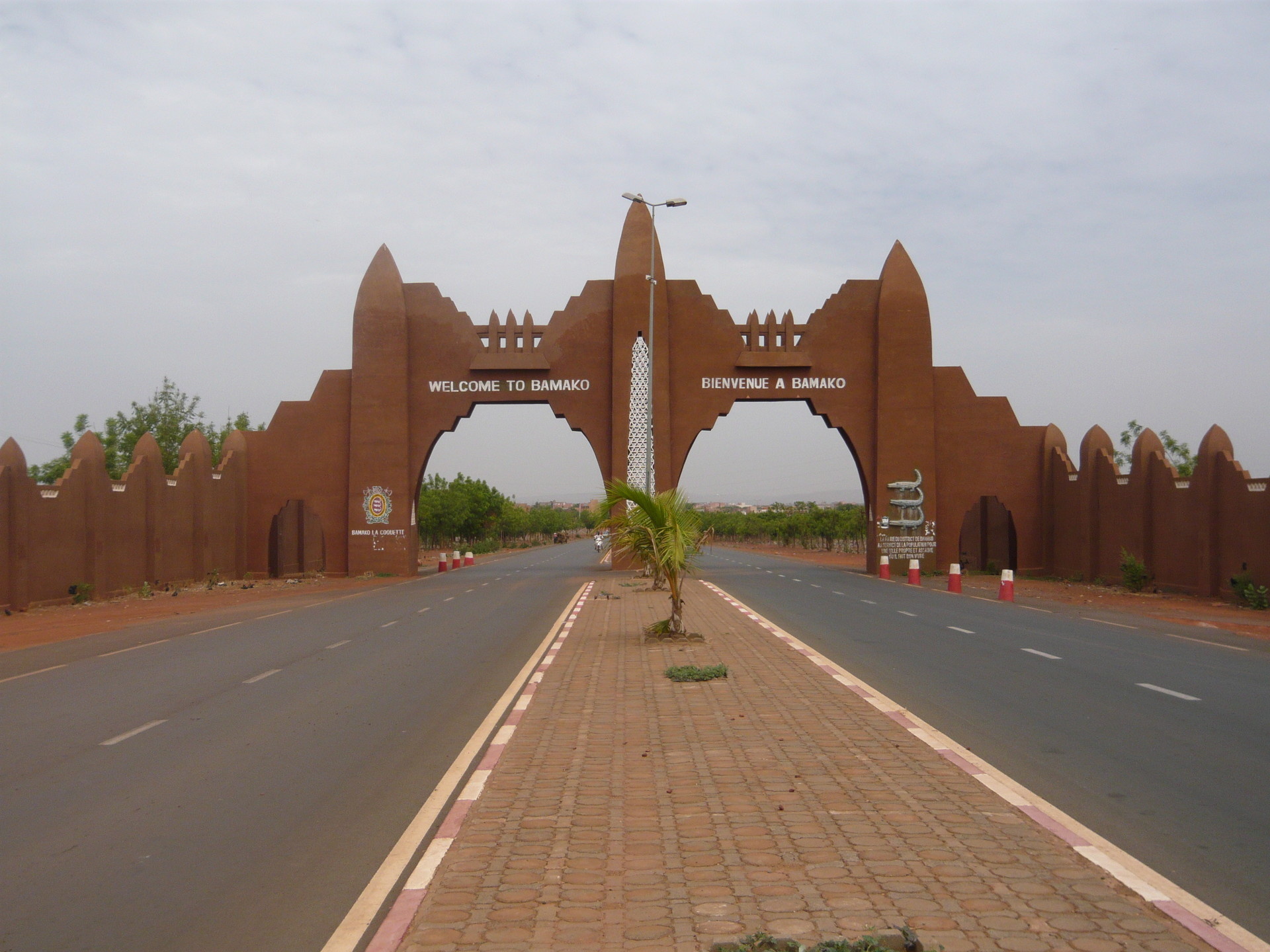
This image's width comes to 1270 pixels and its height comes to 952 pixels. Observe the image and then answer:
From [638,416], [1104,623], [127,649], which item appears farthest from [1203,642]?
[638,416]

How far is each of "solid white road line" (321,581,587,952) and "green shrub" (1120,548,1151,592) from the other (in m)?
25.1

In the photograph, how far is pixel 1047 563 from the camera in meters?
38.2

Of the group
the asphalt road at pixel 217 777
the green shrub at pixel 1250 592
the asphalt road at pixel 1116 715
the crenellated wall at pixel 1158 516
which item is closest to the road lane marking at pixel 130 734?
the asphalt road at pixel 217 777

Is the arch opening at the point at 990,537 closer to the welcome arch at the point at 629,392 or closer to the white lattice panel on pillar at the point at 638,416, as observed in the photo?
the welcome arch at the point at 629,392

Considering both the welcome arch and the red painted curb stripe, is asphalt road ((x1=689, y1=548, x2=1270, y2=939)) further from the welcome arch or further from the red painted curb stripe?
the welcome arch

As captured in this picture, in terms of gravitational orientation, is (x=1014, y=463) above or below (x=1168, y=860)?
above

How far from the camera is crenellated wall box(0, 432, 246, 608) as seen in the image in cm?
2503

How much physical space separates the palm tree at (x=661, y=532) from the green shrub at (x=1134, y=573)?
19607 mm

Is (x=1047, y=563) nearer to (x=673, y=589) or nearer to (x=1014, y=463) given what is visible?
(x=1014, y=463)

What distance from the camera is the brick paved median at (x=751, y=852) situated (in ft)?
14.3

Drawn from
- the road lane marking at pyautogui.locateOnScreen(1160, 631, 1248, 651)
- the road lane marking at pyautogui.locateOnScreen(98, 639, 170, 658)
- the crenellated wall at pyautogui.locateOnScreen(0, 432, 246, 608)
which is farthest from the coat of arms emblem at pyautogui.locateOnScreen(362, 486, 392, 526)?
the road lane marking at pyautogui.locateOnScreen(1160, 631, 1248, 651)

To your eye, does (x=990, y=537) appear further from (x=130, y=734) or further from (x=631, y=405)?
(x=130, y=734)

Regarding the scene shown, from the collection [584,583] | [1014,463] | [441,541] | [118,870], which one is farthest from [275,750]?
[441,541]

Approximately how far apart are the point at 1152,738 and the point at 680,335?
32880 mm
